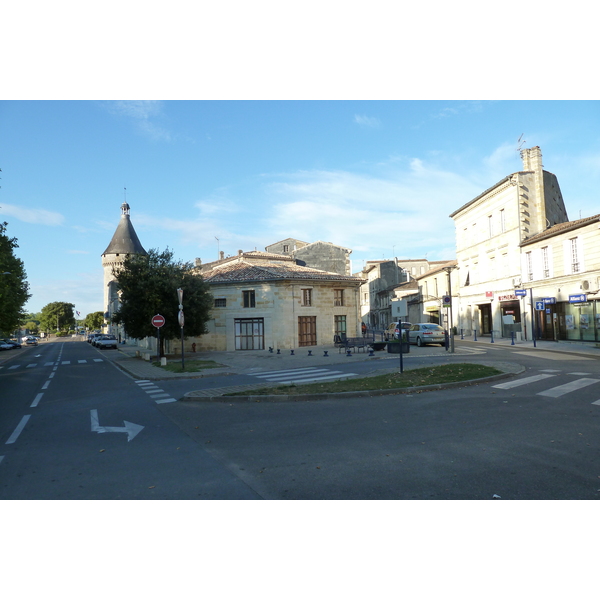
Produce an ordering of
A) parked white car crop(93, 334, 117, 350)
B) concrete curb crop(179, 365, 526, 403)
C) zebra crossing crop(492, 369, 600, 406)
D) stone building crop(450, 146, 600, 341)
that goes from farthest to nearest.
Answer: parked white car crop(93, 334, 117, 350)
stone building crop(450, 146, 600, 341)
concrete curb crop(179, 365, 526, 403)
zebra crossing crop(492, 369, 600, 406)

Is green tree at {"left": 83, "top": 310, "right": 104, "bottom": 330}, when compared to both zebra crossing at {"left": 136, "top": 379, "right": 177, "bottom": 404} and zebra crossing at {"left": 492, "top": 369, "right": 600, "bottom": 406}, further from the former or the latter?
zebra crossing at {"left": 492, "top": 369, "right": 600, "bottom": 406}

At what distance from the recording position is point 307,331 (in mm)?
29766

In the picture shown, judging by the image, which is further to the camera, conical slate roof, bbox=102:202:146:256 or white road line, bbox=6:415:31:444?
conical slate roof, bbox=102:202:146:256

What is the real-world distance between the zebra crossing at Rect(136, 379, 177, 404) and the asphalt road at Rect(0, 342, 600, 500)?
525 mm

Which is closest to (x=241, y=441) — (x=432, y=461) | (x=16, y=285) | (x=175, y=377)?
(x=432, y=461)

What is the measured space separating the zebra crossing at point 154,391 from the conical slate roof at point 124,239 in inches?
2579

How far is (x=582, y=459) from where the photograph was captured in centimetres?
546

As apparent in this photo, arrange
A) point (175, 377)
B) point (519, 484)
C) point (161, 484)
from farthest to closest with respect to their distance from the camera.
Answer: point (175, 377) → point (161, 484) → point (519, 484)

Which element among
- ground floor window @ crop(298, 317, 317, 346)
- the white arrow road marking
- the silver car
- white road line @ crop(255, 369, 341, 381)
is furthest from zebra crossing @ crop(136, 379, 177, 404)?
the silver car

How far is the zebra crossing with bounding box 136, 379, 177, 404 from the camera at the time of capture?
1130 centimetres

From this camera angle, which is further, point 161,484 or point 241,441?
point 241,441

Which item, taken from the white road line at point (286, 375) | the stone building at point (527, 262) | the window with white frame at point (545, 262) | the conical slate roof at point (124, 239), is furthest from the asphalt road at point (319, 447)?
the conical slate roof at point (124, 239)

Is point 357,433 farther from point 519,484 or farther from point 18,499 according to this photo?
point 18,499

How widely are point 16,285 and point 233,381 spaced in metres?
30.2
